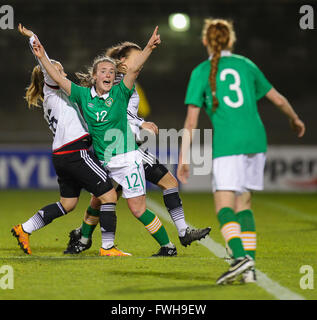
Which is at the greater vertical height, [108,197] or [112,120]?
[112,120]

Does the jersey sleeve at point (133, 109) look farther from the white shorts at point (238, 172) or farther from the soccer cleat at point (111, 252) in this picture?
the white shorts at point (238, 172)

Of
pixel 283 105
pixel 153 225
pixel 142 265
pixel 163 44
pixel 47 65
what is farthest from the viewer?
pixel 163 44

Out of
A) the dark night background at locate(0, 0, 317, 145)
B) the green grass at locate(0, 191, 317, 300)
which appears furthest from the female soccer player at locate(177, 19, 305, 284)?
the dark night background at locate(0, 0, 317, 145)

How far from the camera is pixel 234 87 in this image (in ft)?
17.0

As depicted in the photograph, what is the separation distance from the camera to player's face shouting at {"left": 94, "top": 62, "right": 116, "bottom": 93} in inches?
251

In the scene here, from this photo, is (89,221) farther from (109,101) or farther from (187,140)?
(187,140)

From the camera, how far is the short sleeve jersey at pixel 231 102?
5.17m

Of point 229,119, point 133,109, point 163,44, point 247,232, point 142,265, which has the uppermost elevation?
point 163,44

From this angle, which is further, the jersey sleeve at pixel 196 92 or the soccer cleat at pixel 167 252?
the soccer cleat at pixel 167 252

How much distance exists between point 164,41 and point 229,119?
19555 millimetres

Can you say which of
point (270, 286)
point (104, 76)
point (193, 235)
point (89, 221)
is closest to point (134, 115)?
point (104, 76)

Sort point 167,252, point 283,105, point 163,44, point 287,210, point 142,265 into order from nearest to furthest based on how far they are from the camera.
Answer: point 283,105, point 142,265, point 167,252, point 287,210, point 163,44

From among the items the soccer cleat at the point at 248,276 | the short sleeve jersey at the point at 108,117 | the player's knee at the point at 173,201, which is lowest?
the soccer cleat at the point at 248,276

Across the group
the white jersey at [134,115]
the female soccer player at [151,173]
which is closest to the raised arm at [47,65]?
the female soccer player at [151,173]
